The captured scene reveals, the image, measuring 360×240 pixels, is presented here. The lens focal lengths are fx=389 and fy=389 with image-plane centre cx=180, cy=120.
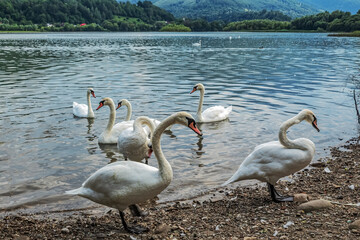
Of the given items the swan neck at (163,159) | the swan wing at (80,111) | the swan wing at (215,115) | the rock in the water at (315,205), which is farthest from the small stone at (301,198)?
the swan wing at (80,111)

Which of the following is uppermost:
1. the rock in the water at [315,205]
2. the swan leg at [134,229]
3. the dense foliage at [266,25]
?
the dense foliage at [266,25]

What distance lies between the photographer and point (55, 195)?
8.95 m

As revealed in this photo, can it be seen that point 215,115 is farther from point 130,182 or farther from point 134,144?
point 130,182

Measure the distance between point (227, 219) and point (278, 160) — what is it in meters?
1.56

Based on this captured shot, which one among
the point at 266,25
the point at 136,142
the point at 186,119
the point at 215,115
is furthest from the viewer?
the point at 266,25

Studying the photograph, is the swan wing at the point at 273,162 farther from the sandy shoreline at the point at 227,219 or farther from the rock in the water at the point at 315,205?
the rock in the water at the point at 315,205

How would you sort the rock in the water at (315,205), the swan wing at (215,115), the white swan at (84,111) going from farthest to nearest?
the white swan at (84,111)
the swan wing at (215,115)
the rock in the water at (315,205)

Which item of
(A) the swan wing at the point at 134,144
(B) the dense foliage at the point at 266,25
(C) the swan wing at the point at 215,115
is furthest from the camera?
(B) the dense foliage at the point at 266,25

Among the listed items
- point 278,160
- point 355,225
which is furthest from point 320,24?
point 355,225

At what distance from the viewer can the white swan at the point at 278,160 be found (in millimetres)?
7566

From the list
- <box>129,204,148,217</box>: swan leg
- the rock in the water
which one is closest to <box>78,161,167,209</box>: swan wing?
<box>129,204,148,217</box>: swan leg

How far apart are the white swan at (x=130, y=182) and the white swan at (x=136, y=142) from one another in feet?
9.72

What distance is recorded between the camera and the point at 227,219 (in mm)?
7109

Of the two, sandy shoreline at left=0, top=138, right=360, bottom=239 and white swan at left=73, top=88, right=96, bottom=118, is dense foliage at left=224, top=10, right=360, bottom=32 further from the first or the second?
sandy shoreline at left=0, top=138, right=360, bottom=239
